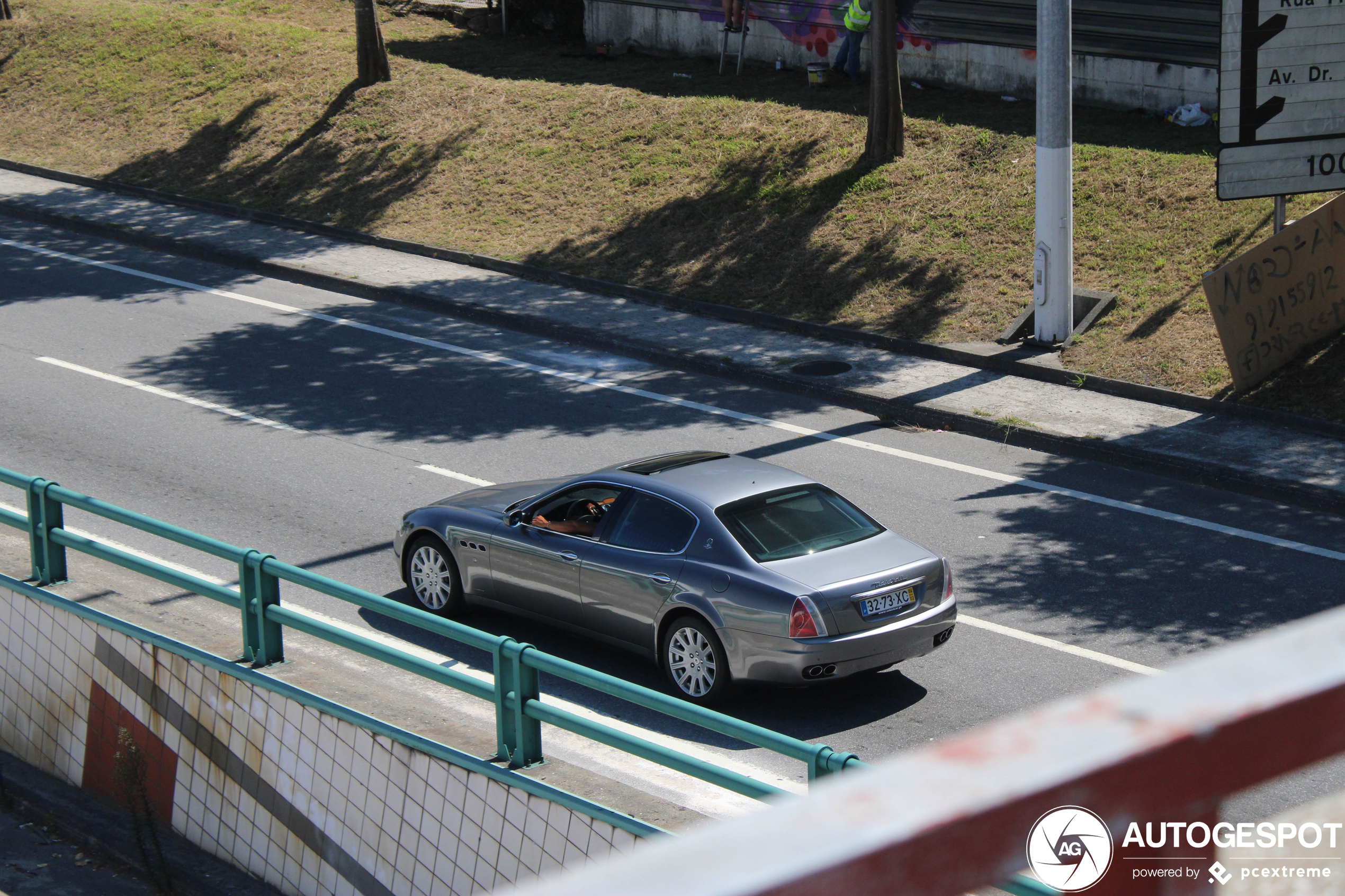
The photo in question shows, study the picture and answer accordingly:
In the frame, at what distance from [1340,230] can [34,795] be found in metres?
13.9

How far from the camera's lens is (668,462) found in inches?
403

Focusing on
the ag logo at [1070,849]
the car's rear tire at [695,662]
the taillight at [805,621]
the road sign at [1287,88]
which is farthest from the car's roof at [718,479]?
the road sign at [1287,88]

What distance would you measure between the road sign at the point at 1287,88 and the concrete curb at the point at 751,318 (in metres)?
2.61

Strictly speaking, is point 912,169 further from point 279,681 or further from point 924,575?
point 279,681

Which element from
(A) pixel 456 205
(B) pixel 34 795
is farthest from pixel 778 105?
(B) pixel 34 795

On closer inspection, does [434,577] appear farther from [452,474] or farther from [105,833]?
[105,833]

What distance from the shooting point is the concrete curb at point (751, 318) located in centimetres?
1486

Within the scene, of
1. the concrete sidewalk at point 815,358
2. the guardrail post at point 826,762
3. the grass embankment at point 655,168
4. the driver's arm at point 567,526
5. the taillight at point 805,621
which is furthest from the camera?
the grass embankment at point 655,168

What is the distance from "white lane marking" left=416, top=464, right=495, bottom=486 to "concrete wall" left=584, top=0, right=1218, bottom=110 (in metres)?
13.3

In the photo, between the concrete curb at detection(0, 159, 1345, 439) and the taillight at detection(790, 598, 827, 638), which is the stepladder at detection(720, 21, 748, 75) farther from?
the taillight at detection(790, 598, 827, 638)

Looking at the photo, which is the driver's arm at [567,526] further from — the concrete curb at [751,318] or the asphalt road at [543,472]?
the concrete curb at [751,318]

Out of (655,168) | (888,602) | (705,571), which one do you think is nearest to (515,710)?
(705,571)

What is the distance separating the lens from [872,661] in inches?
344

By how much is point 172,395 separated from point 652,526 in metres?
8.28
